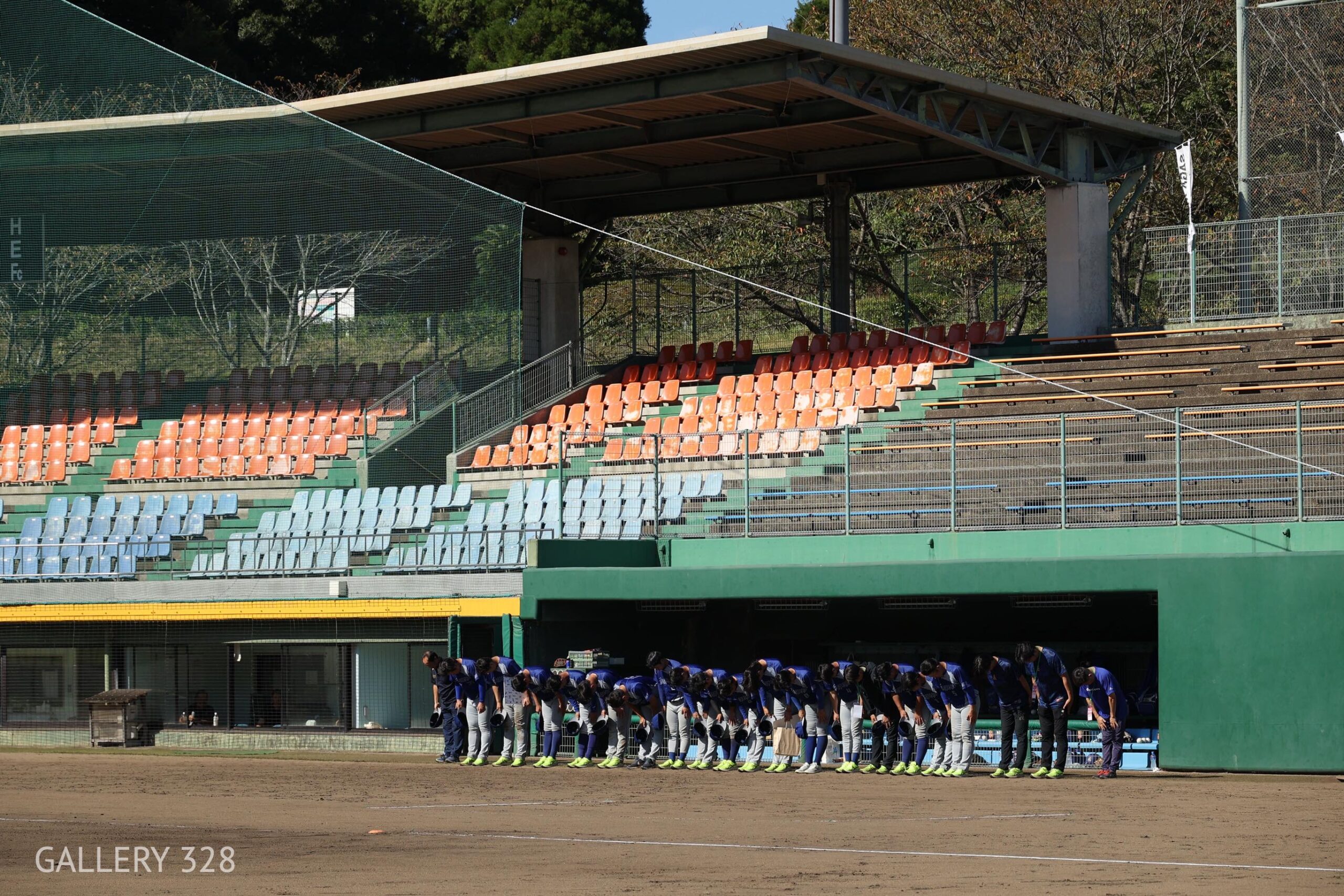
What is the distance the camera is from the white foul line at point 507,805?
46.0 ft

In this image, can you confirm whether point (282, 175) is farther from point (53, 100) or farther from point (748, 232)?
point (748, 232)

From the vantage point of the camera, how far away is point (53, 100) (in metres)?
25.0

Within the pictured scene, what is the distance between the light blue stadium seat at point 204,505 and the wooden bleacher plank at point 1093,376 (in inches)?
369

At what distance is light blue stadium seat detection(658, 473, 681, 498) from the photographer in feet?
72.1

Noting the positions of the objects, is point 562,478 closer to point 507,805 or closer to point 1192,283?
point 507,805

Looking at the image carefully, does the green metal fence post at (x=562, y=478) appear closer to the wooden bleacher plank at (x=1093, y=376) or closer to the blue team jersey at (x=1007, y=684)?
the wooden bleacher plank at (x=1093, y=376)

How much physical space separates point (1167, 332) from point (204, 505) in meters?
13.3

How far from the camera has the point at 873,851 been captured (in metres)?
10.8

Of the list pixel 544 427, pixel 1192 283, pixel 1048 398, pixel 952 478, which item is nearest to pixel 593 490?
pixel 544 427

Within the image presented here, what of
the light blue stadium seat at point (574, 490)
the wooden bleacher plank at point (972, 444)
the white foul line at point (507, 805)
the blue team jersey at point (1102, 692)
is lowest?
the white foul line at point (507, 805)

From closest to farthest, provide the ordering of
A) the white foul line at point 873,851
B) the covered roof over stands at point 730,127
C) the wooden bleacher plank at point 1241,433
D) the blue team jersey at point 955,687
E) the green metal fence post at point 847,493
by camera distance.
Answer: the white foul line at point 873,851, the blue team jersey at point 955,687, the wooden bleacher plank at point 1241,433, the green metal fence post at point 847,493, the covered roof over stands at point 730,127

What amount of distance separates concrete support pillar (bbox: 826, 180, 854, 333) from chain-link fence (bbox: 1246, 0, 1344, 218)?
6.82 m

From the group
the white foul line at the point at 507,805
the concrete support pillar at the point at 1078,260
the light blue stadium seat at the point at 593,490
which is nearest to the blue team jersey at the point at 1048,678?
the white foul line at the point at 507,805

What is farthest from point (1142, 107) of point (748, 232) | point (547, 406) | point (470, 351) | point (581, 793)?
point (581, 793)
